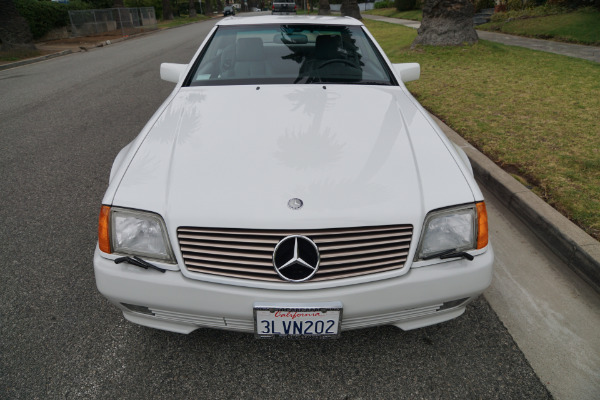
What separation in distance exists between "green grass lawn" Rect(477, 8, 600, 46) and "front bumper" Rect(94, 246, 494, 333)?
38.8ft

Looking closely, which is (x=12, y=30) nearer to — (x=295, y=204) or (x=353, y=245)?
(x=295, y=204)

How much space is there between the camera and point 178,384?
5.90ft

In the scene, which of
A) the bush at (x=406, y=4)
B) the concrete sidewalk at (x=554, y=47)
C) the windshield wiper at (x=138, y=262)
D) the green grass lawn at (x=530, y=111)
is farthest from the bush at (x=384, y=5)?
the windshield wiper at (x=138, y=262)

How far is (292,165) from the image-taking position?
1.81m

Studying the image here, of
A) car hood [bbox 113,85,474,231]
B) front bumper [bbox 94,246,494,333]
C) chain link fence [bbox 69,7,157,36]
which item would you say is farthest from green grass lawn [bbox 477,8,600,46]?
Result: chain link fence [bbox 69,7,157,36]

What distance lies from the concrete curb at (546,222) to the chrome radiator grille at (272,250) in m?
1.49

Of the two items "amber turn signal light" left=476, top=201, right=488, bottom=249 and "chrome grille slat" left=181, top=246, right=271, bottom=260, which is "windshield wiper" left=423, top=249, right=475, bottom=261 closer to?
"amber turn signal light" left=476, top=201, right=488, bottom=249

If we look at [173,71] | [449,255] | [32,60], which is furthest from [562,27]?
[32,60]

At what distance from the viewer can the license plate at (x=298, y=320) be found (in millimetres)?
1572

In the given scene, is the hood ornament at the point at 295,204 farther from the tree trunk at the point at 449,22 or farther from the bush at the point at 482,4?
the bush at the point at 482,4

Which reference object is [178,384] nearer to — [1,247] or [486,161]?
[1,247]

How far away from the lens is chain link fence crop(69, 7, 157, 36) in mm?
21625

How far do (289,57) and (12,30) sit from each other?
52.4ft

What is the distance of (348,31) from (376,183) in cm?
196
